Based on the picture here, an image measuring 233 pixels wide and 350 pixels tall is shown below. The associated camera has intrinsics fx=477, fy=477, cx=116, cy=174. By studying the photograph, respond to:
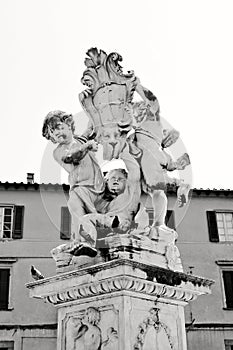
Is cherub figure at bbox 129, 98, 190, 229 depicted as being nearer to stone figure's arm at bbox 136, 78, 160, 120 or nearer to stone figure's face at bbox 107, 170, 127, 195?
stone figure's arm at bbox 136, 78, 160, 120

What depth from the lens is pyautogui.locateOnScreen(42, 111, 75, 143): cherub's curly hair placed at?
5770mm

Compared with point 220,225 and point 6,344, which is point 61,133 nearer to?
point 6,344

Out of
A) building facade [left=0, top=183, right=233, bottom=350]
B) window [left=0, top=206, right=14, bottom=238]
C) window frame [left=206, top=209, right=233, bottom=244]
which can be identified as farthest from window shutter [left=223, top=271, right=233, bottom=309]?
window [left=0, top=206, right=14, bottom=238]

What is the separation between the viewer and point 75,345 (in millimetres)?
4879

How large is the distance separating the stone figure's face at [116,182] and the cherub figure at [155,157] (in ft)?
0.81

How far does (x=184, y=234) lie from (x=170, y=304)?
21.7 metres

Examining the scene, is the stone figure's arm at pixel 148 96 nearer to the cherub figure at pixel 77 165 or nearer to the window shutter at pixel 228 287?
the cherub figure at pixel 77 165

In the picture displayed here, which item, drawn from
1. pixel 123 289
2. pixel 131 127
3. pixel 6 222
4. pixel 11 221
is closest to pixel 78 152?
pixel 131 127

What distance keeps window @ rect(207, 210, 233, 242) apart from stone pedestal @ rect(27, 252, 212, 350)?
21940 mm

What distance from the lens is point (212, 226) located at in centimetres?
2678

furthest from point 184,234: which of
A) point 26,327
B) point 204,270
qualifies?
point 26,327

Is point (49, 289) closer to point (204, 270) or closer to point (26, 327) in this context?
point (26, 327)

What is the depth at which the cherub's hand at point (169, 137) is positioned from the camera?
19.3 ft

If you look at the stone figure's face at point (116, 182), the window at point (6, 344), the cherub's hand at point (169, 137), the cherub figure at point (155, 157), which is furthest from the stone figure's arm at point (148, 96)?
the window at point (6, 344)
